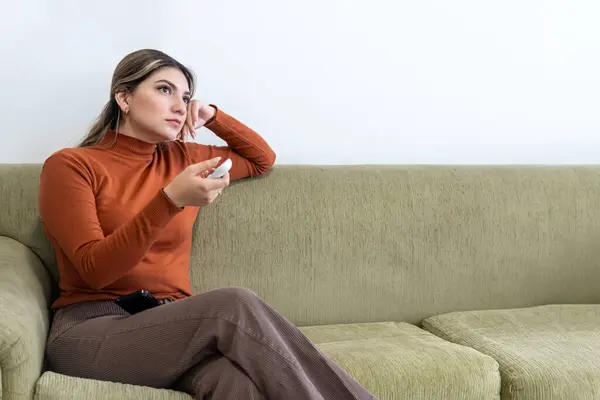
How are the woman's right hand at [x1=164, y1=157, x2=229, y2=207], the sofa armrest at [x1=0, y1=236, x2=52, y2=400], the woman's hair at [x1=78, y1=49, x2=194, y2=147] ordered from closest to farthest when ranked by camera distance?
the sofa armrest at [x1=0, y1=236, x2=52, y2=400], the woman's right hand at [x1=164, y1=157, x2=229, y2=207], the woman's hair at [x1=78, y1=49, x2=194, y2=147]

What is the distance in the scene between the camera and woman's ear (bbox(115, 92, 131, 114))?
1.97m

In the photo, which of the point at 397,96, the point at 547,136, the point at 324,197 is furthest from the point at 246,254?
the point at 547,136

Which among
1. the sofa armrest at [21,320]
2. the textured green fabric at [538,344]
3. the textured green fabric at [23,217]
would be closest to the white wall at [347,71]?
the textured green fabric at [23,217]

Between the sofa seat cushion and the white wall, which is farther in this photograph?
the white wall

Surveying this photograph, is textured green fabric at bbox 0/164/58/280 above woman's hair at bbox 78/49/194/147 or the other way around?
the other way around

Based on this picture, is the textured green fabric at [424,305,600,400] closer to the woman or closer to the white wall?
the woman

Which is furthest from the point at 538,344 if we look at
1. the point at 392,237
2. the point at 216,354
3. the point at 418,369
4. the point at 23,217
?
the point at 23,217

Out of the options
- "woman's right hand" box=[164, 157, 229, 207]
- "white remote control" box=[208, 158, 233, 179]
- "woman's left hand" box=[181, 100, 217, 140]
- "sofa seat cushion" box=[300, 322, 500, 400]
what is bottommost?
"sofa seat cushion" box=[300, 322, 500, 400]

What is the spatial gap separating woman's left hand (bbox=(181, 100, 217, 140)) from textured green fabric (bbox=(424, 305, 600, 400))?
2.79 feet

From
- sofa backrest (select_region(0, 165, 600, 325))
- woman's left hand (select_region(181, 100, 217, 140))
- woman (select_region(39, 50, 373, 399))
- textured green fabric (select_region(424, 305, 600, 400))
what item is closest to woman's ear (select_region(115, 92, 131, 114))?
woman (select_region(39, 50, 373, 399))

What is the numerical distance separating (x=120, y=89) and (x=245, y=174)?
42cm

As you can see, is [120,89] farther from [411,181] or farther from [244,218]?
[411,181]

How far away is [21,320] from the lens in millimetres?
1526

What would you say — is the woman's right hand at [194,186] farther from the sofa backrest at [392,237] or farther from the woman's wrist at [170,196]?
the sofa backrest at [392,237]
